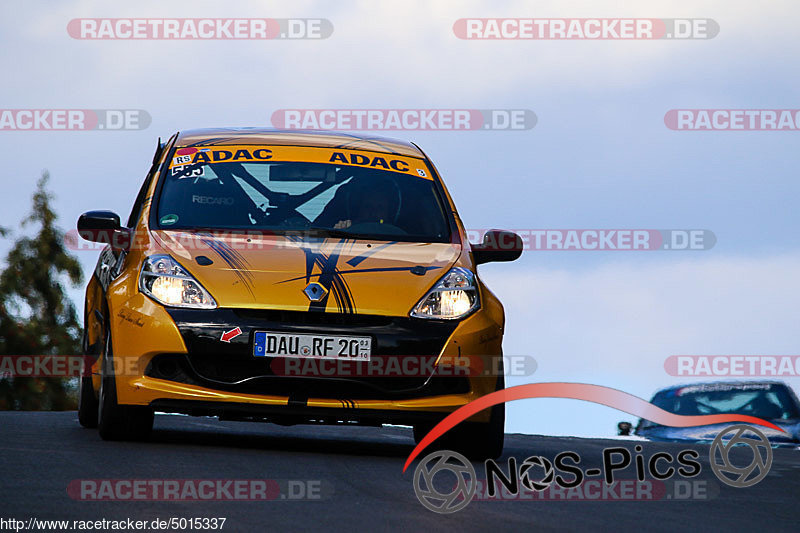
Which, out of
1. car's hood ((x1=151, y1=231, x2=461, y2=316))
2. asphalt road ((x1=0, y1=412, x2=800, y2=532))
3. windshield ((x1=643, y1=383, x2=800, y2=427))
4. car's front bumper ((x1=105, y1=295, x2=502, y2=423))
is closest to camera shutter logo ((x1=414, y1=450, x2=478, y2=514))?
asphalt road ((x1=0, y1=412, x2=800, y2=532))

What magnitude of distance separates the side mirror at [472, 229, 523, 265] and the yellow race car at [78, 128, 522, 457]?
0.63 feet

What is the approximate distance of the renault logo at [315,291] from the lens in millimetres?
7723

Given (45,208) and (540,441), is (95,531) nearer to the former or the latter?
(540,441)

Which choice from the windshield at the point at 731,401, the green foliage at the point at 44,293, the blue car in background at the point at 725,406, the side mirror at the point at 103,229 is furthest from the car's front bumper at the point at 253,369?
the green foliage at the point at 44,293

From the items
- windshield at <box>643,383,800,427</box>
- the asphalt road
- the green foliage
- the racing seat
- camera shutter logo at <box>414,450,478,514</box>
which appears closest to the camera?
the asphalt road

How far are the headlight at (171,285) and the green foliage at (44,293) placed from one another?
41.6 meters

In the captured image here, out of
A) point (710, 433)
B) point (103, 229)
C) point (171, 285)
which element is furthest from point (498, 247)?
point (710, 433)

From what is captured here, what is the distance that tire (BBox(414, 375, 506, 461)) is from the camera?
26.3 feet

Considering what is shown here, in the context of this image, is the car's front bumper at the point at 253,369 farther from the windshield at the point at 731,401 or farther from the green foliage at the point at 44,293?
the green foliage at the point at 44,293

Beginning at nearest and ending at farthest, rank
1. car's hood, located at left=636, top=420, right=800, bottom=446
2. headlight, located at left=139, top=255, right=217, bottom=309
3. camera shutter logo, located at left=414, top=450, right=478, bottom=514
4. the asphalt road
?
the asphalt road
camera shutter logo, located at left=414, top=450, right=478, bottom=514
headlight, located at left=139, top=255, right=217, bottom=309
car's hood, located at left=636, top=420, right=800, bottom=446

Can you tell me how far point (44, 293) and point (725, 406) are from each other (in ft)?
131

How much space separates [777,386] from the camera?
14578mm

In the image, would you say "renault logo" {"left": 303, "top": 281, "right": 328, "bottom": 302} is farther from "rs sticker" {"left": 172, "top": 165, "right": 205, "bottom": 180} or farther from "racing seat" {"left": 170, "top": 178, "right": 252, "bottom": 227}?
"rs sticker" {"left": 172, "top": 165, "right": 205, "bottom": 180}

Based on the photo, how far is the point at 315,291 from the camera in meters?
7.75
